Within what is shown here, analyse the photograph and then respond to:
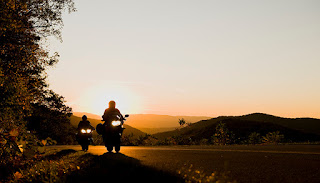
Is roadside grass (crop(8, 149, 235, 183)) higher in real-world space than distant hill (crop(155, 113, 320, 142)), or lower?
lower

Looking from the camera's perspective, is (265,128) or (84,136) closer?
(84,136)

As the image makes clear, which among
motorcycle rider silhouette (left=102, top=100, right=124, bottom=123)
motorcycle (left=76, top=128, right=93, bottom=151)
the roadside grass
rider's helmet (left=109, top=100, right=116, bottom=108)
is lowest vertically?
the roadside grass

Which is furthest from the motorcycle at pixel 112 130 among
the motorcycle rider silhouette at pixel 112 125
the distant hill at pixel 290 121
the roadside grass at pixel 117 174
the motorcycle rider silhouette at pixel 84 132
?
the distant hill at pixel 290 121

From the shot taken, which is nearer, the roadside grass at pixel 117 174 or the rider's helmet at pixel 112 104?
the roadside grass at pixel 117 174

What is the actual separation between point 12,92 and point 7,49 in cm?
342

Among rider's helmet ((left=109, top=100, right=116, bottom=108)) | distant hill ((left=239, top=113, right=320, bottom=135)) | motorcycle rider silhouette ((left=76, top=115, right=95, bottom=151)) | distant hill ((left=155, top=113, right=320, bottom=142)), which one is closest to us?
rider's helmet ((left=109, top=100, right=116, bottom=108))

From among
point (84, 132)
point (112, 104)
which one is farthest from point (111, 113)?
point (84, 132)

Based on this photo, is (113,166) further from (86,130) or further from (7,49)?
(7,49)

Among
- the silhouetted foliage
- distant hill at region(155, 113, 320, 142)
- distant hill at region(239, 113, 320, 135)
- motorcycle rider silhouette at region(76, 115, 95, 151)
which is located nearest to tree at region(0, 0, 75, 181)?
motorcycle rider silhouette at region(76, 115, 95, 151)

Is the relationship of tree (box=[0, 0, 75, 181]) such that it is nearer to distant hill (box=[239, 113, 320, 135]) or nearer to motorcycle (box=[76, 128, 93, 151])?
motorcycle (box=[76, 128, 93, 151])

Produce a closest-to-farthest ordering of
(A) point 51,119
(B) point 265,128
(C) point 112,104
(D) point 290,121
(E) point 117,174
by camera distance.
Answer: (E) point 117,174
(C) point 112,104
(A) point 51,119
(B) point 265,128
(D) point 290,121

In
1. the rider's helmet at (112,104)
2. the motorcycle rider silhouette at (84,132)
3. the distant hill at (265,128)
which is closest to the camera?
the rider's helmet at (112,104)

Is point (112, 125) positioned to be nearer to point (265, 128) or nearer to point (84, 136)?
point (84, 136)

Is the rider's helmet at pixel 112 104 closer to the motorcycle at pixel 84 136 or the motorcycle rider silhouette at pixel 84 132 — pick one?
the motorcycle rider silhouette at pixel 84 132
